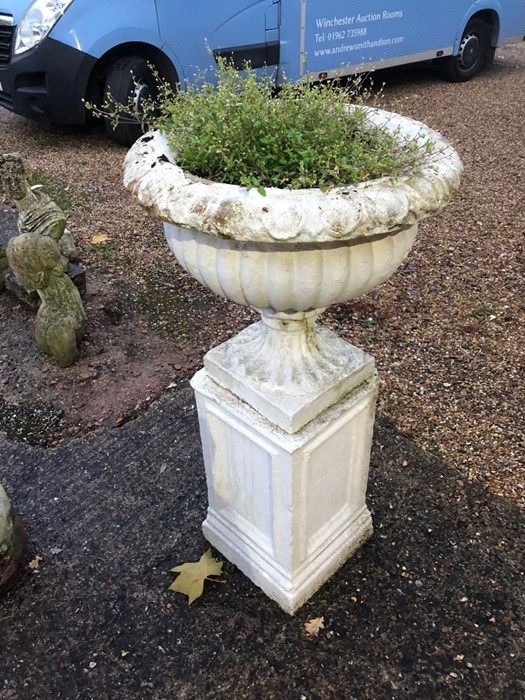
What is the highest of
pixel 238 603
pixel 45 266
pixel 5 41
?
pixel 5 41

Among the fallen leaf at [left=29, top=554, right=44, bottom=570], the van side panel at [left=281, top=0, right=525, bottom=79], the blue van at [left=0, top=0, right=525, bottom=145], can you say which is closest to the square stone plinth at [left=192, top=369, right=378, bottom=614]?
the fallen leaf at [left=29, top=554, right=44, bottom=570]

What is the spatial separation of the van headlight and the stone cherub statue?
2.64 meters

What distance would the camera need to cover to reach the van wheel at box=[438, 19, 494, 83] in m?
8.09

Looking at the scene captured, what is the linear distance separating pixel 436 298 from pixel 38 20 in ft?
14.2

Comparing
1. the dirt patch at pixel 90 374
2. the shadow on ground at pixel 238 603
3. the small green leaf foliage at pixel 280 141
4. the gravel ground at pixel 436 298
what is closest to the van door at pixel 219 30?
the gravel ground at pixel 436 298

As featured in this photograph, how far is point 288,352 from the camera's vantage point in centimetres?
189

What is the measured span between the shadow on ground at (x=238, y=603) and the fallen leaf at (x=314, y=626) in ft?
0.07

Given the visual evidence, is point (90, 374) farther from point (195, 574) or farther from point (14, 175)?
point (195, 574)

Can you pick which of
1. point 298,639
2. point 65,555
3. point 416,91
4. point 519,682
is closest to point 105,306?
point 65,555

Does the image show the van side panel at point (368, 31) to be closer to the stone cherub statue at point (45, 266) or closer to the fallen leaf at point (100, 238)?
the fallen leaf at point (100, 238)

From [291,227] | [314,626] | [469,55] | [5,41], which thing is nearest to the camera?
[291,227]

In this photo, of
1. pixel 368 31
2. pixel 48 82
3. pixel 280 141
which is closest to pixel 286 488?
pixel 280 141

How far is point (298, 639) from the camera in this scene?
2123 mm

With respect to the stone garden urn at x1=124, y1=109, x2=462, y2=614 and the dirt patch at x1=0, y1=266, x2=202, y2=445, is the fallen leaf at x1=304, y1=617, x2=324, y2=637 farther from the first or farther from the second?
the dirt patch at x1=0, y1=266, x2=202, y2=445
